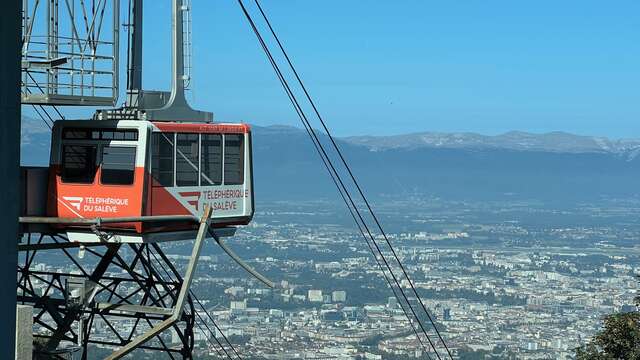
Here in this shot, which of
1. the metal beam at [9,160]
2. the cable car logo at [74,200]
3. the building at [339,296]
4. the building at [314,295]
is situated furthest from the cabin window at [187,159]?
the building at [339,296]

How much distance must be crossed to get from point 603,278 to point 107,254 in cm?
13436

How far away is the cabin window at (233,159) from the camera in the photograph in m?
8.94

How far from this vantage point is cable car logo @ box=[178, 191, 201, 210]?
8517 millimetres

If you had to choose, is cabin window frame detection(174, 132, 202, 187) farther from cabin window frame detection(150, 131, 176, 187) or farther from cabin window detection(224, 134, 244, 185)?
cabin window detection(224, 134, 244, 185)

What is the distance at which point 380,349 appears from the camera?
3241 inches

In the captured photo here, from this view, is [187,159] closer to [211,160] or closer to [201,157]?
[201,157]

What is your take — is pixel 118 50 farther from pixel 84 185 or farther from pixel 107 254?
pixel 107 254

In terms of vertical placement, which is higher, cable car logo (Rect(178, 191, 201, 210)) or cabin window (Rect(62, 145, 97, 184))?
cabin window (Rect(62, 145, 97, 184))

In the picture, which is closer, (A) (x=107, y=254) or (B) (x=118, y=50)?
(B) (x=118, y=50)

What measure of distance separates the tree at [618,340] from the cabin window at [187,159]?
7.80 m

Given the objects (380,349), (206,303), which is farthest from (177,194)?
(206,303)

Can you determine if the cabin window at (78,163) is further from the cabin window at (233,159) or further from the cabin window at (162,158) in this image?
the cabin window at (233,159)

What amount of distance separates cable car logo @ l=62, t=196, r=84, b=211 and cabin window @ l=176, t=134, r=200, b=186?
2.33ft

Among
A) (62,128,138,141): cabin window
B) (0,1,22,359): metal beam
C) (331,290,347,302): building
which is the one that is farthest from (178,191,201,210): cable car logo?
(331,290,347,302): building
